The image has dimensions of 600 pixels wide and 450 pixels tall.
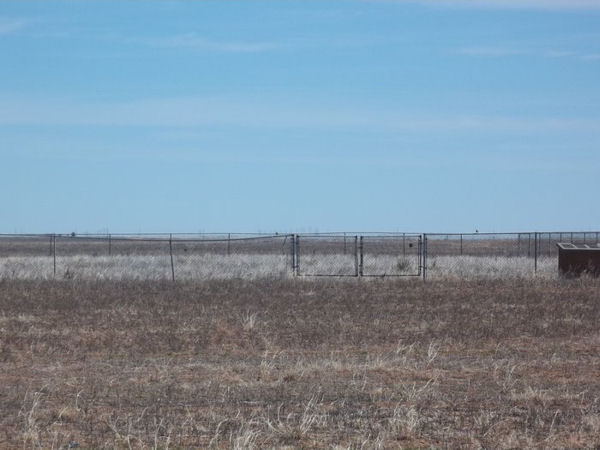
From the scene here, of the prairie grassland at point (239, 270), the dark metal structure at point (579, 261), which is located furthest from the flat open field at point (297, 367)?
the prairie grassland at point (239, 270)

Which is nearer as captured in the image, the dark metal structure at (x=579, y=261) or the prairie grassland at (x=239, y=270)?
the dark metal structure at (x=579, y=261)

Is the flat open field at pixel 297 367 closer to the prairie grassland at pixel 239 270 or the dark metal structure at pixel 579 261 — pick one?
the dark metal structure at pixel 579 261

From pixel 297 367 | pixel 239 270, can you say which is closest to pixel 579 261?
pixel 239 270

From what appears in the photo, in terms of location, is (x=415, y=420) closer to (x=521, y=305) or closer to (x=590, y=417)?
(x=590, y=417)

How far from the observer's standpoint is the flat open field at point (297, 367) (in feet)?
35.5

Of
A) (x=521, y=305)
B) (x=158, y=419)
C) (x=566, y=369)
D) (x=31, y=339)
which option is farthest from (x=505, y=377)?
(x=521, y=305)

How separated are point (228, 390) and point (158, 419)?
7.48 feet

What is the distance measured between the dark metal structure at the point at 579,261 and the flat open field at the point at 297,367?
12.7ft

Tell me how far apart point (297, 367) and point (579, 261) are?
817 inches

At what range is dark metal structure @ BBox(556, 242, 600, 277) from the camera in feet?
112

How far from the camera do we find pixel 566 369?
1584 centimetres

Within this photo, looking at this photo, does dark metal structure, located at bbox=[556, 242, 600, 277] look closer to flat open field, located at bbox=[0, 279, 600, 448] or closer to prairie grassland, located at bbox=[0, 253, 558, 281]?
prairie grassland, located at bbox=[0, 253, 558, 281]

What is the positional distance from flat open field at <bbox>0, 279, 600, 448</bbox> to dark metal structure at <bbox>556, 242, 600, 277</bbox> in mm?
3857

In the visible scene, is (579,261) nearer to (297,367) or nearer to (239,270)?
(239,270)
